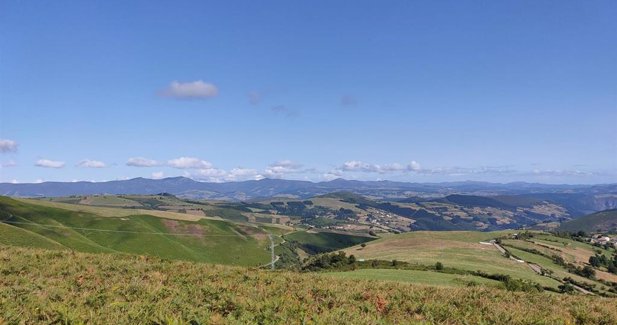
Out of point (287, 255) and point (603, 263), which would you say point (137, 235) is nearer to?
point (287, 255)

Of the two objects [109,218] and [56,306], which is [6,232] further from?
[109,218]

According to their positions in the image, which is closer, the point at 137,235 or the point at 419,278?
the point at 419,278

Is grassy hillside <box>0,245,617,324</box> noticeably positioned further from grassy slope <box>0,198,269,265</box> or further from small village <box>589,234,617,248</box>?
small village <box>589,234,617,248</box>

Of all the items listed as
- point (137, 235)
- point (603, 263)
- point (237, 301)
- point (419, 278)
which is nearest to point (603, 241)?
point (603, 263)

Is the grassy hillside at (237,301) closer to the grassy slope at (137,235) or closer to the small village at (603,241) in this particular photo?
the grassy slope at (137,235)

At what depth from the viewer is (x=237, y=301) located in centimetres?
1171

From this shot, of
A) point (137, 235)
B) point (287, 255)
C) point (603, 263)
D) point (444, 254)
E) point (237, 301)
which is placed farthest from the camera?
point (287, 255)

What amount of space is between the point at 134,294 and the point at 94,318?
3500mm

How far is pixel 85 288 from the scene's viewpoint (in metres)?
13.4

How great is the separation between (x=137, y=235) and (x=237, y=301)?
169880 mm

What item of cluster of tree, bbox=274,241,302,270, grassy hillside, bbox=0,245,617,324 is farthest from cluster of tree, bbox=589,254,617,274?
grassy hillside, bbox=0,245,617,324

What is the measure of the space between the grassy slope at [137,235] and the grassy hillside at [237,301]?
122 metres

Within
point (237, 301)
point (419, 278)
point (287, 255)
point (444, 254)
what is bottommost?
point (287, 255)

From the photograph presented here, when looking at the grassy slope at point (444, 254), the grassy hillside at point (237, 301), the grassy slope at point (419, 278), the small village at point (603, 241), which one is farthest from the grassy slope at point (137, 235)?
the small village at point (603, 241)
